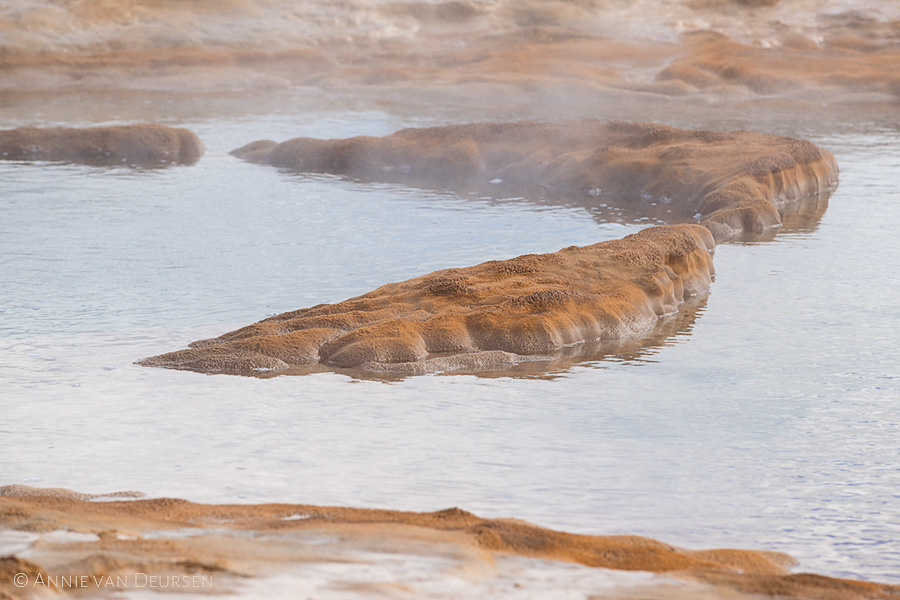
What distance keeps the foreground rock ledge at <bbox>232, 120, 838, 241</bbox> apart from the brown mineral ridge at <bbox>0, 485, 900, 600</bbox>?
7800mm

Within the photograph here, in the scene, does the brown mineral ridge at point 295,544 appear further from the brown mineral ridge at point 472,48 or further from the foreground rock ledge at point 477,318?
the brown mineral ridge at point 472,48

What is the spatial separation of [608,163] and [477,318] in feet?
26.8

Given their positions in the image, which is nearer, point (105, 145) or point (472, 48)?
point (105, 145)

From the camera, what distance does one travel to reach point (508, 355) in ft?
23.3

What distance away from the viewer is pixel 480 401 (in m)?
6.34

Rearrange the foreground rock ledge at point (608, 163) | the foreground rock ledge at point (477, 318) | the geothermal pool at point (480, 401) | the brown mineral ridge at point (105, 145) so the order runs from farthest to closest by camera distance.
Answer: the brown mineral ridge at point (105, 145)
the foreground rock ledge at point (608, 163)
the foreground rock ledge at point (477, 318)
the geothermal pool at point (480, 401)

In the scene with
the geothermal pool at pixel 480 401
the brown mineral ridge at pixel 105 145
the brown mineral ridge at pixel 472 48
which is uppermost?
the brown mineral ridge at pixel 472 48

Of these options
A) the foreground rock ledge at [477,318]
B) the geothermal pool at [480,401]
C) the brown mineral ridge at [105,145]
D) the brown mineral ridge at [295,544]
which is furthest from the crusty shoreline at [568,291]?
the brown mineral ridge at [105,145]

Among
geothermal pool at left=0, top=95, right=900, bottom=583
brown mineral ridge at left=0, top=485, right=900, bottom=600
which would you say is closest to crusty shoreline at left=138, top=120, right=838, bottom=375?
geothermal pool at left=0, top=95, right=900, bottom=583

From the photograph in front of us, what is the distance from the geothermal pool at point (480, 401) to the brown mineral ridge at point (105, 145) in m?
5.87

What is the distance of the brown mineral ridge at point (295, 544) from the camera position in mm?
3381

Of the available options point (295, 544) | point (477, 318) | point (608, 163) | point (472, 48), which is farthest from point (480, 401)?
point (472, 48)

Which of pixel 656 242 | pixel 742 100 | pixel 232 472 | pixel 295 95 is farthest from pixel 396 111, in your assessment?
pixel 232 472

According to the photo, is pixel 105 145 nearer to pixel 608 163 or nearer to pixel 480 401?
pixel 608 163
